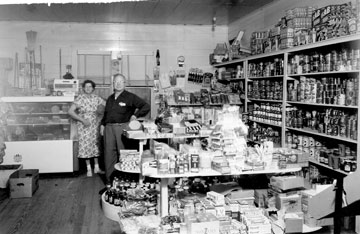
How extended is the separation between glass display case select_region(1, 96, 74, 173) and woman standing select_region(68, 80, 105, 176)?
0.19 meters

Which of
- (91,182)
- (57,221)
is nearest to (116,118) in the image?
(91,182)

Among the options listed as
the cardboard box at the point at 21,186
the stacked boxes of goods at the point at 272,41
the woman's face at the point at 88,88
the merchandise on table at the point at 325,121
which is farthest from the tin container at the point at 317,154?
the cardboard box at the point at 21,186

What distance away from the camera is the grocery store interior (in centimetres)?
348

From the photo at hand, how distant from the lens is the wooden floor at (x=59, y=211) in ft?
14.6

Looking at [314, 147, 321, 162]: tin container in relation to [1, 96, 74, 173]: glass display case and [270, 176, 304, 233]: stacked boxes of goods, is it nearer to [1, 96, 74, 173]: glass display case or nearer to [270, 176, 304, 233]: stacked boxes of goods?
[270, 176, 304, 233]: stacked boxes of goods

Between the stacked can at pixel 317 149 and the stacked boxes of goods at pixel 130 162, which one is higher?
the stacked can at pixel 317 149

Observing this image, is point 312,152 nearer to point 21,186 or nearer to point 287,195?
point 287,195

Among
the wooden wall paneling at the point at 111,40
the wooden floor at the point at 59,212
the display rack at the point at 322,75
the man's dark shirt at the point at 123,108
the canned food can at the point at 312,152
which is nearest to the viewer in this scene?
the display rack at the point at 322,75

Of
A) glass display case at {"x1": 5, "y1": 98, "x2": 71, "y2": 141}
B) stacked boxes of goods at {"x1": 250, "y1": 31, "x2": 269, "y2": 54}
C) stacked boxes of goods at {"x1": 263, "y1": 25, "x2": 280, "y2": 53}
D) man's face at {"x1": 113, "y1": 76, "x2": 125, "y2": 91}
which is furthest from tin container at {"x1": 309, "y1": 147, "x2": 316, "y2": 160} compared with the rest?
glass display case at {"x1": 5, "y1": 98, "x2": 71, "y2": 141}

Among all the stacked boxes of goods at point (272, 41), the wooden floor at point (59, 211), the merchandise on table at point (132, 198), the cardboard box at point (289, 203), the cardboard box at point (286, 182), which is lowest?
the wooden floor at point (59, 211)

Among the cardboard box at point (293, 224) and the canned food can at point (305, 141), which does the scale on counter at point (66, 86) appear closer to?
the canned food can at point (305, 141)

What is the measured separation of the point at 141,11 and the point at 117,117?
2.46 meters

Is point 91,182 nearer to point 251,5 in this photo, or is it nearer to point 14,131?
point 14,131

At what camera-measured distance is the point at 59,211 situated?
16.7 ft
